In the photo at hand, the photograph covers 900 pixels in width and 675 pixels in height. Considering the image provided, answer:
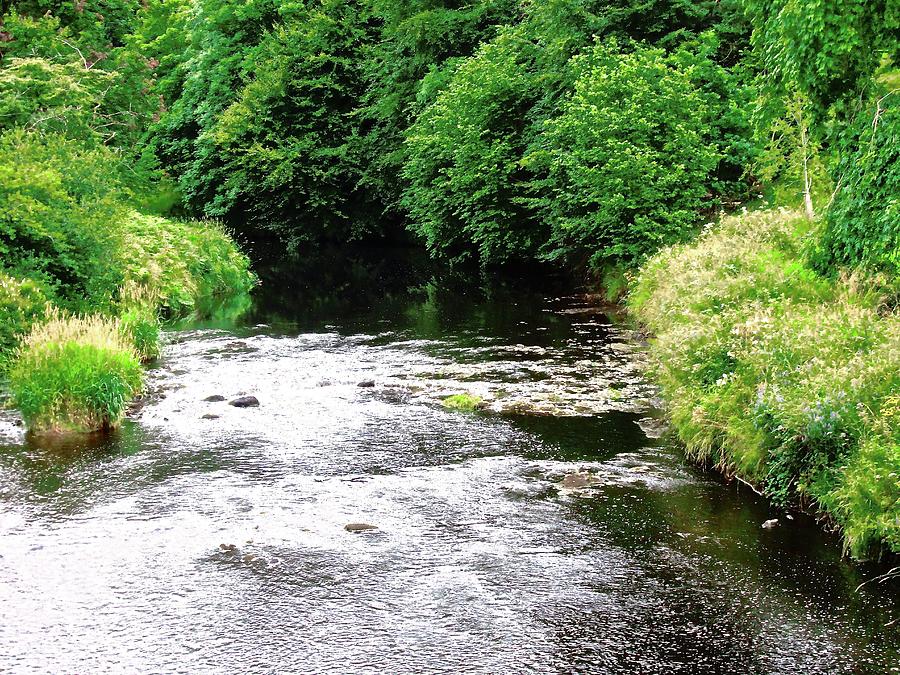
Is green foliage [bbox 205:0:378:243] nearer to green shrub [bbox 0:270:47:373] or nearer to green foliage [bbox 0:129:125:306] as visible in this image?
green foliage [bbox 0:129:125:306]

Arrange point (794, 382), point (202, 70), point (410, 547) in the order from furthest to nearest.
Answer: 1. point (202, 70)
2. point (794, 382)
3. point (410, 547)

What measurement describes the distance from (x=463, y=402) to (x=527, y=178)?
60.4 ft

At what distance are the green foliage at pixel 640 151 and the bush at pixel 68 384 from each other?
44.5 feet

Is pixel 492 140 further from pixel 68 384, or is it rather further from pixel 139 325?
pixel 68 384

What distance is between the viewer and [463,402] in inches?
604

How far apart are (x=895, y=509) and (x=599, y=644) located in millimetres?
3232

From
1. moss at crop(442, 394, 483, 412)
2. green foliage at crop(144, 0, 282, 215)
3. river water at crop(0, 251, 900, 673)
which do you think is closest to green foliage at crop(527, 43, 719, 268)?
river water at crop(0, 251, 900, 673)

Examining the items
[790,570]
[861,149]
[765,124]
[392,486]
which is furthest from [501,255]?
[790,570]

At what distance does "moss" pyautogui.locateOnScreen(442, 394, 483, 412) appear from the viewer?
1516cm

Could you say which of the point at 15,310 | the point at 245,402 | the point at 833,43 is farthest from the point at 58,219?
the point at 833,43

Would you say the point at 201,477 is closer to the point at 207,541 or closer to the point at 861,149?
the point at 207,541

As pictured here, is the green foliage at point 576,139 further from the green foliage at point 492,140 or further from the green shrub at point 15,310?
the green shrub at point 15,310

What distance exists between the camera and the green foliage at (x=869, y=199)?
1261 cm

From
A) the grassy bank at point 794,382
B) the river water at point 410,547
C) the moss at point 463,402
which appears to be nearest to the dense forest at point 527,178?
the grassy bank at point 794,382
